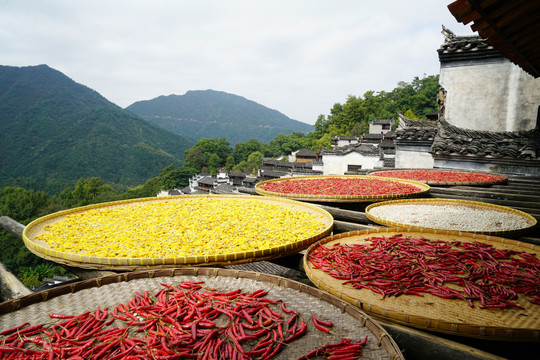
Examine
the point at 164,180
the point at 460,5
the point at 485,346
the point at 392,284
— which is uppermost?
the point at 460,5

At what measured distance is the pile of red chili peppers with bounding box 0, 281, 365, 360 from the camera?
1504 millimetres

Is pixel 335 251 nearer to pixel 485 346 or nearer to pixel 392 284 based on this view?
pixel 392 284

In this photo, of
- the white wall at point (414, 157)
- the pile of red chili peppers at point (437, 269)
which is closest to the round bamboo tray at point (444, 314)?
the pile of red chili peppers at point (437, 269)

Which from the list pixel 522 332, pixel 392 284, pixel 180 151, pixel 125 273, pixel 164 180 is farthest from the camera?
pixel 180 151

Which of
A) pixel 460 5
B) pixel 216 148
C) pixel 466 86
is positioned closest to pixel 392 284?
pixel 460 5

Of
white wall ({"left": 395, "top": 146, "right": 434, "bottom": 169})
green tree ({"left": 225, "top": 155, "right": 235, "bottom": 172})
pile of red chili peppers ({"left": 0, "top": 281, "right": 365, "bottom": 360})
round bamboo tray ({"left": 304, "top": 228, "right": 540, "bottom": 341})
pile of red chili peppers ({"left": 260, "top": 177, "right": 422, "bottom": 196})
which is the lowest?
green tree ({"left": 225, "top": 155, "right": 235, "bottom": 172})

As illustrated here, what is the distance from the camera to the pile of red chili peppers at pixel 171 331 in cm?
150

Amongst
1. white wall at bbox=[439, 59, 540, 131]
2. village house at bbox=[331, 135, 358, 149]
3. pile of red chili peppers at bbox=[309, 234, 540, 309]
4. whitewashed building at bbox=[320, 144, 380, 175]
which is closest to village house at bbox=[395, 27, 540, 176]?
white wall at bbox=[439, 59, 540, 131]

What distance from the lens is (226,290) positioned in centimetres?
204

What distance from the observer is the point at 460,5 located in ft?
7.74

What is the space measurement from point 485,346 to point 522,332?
0.43 meters

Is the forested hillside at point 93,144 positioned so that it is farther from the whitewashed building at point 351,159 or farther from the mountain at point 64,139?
the whitewashed building at point 351,159

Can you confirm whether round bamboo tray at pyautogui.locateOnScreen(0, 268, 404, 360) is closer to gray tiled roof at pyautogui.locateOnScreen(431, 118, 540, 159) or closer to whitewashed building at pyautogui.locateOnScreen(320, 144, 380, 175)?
gray tiled roof at pyautogui.locateOnScreen(431, 118, 540, 159)

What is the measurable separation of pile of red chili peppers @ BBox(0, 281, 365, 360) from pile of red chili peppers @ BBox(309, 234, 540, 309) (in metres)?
0.59
